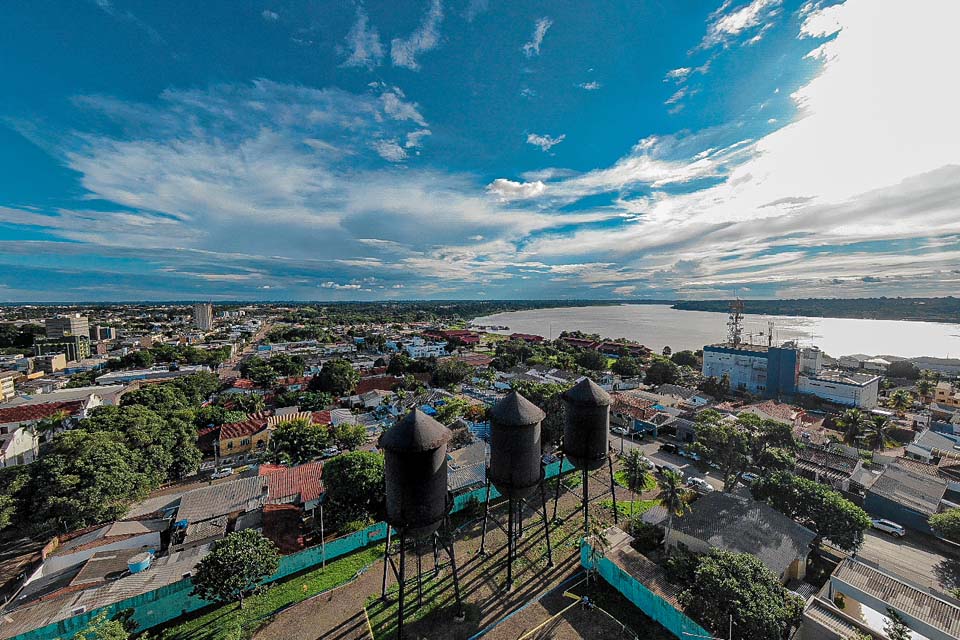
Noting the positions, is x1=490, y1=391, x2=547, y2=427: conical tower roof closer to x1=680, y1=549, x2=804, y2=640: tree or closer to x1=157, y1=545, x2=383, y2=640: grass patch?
x1=680, y1=549, x2=804, y2=640: tree

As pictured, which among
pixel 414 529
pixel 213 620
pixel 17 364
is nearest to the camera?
pixel 414 529

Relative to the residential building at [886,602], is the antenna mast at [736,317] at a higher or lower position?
higher

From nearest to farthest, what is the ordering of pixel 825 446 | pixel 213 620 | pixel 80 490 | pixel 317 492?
pixel 213 620
pixel 80 490
pixel 317 492
pixel 825 446

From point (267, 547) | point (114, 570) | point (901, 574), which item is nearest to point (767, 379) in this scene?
point (901, 574)

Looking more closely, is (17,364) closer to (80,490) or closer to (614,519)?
(80,490)

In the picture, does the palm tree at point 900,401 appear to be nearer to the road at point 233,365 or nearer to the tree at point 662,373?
the tree at point 662,373

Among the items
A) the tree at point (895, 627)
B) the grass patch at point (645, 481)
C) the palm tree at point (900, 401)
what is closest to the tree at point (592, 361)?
the palm tree at point (900, 401)

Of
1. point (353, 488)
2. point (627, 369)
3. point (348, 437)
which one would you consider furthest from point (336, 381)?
point (627, 369)
